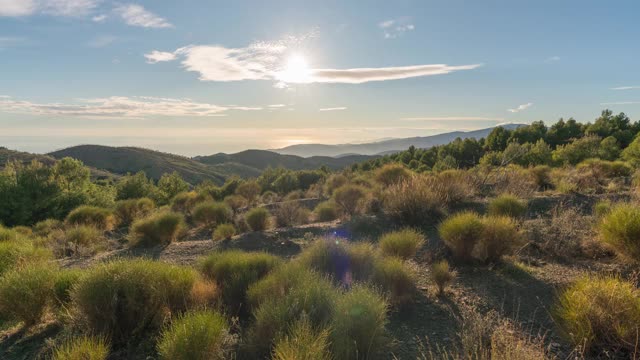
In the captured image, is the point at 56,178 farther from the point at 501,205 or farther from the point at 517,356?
the point at 517,356

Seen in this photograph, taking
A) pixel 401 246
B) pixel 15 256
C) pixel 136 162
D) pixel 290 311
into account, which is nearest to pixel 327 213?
pixel 401 246

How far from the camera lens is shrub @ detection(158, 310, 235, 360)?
355 cm

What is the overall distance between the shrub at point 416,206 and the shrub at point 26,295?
7.52 m

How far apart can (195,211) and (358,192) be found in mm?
6157

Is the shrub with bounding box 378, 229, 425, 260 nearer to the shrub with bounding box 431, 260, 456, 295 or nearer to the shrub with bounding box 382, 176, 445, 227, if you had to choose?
the shrub with bounding box 431, 260, 456, 295

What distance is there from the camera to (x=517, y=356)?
9.30 feet

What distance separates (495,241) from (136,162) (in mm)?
A: 125872

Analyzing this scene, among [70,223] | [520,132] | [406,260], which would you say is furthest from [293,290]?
[520,132]

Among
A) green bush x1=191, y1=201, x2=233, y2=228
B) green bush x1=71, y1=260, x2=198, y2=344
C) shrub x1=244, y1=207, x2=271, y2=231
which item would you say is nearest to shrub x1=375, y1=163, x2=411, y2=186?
shrub x1=244, y1=207, x2=271, y2=231

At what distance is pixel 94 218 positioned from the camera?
18000 mm

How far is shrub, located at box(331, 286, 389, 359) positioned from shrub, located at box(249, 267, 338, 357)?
161 mm

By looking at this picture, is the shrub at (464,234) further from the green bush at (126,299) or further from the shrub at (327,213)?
the shrub at (327,213)

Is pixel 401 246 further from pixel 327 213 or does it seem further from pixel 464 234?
pixel 327 213

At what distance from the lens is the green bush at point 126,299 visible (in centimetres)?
455
